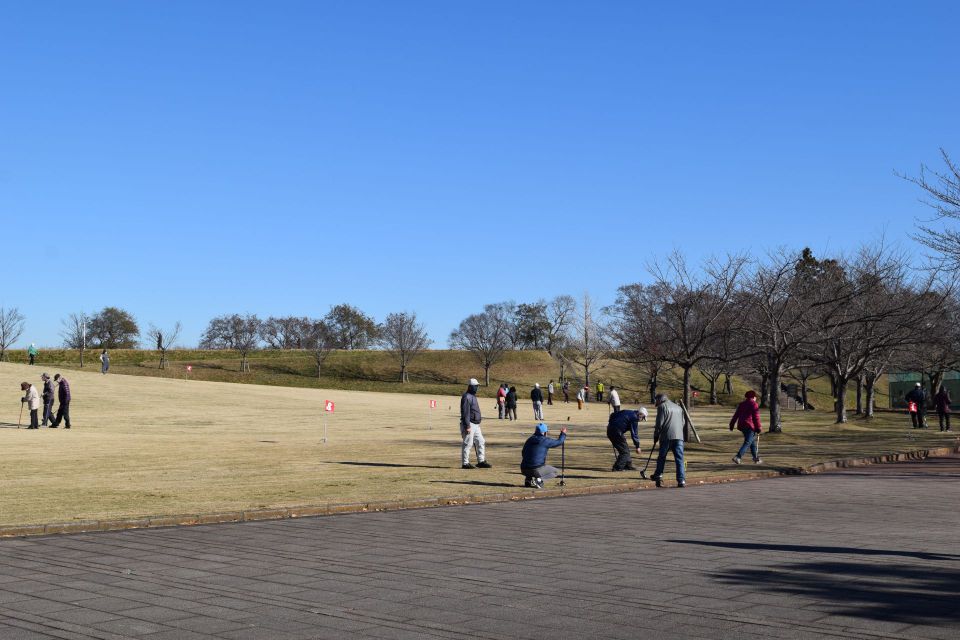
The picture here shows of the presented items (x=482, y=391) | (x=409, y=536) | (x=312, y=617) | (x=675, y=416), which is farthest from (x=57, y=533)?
(x=482, y=391)

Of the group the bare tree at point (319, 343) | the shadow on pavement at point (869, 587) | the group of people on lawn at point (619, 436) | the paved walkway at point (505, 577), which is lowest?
the paved walkway at point (505, 577)

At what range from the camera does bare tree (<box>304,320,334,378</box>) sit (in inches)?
4065

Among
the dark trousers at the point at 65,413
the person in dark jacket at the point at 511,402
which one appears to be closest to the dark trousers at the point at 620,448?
the dark trousers at the point at 65,413

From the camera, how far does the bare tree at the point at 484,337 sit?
108 m

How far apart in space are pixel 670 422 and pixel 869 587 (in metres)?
9.40

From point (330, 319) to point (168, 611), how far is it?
128m

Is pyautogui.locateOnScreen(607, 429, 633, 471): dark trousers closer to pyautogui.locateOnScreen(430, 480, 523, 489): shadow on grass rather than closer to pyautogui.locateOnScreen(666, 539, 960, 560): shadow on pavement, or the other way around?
pyautogui.locateOnScreen(430, 480, 523, 489): shadow on grass

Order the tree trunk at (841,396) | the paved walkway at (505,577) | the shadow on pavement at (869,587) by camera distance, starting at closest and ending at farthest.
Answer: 1. the paved walkway at (505,577)
2. the shadow on pavement at (869,587)
3. the tree trunk at (841,396)

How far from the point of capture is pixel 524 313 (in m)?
135

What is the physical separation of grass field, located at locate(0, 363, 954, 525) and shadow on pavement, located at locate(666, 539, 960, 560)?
5.67 metres

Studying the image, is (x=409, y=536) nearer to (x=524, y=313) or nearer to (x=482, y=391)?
(x=482, y=391)

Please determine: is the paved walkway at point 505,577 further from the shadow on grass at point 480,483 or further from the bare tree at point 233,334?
the bare tree at point 233,334

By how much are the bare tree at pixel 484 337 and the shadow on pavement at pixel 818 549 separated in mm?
94068

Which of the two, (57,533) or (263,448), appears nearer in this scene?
(57,533)
